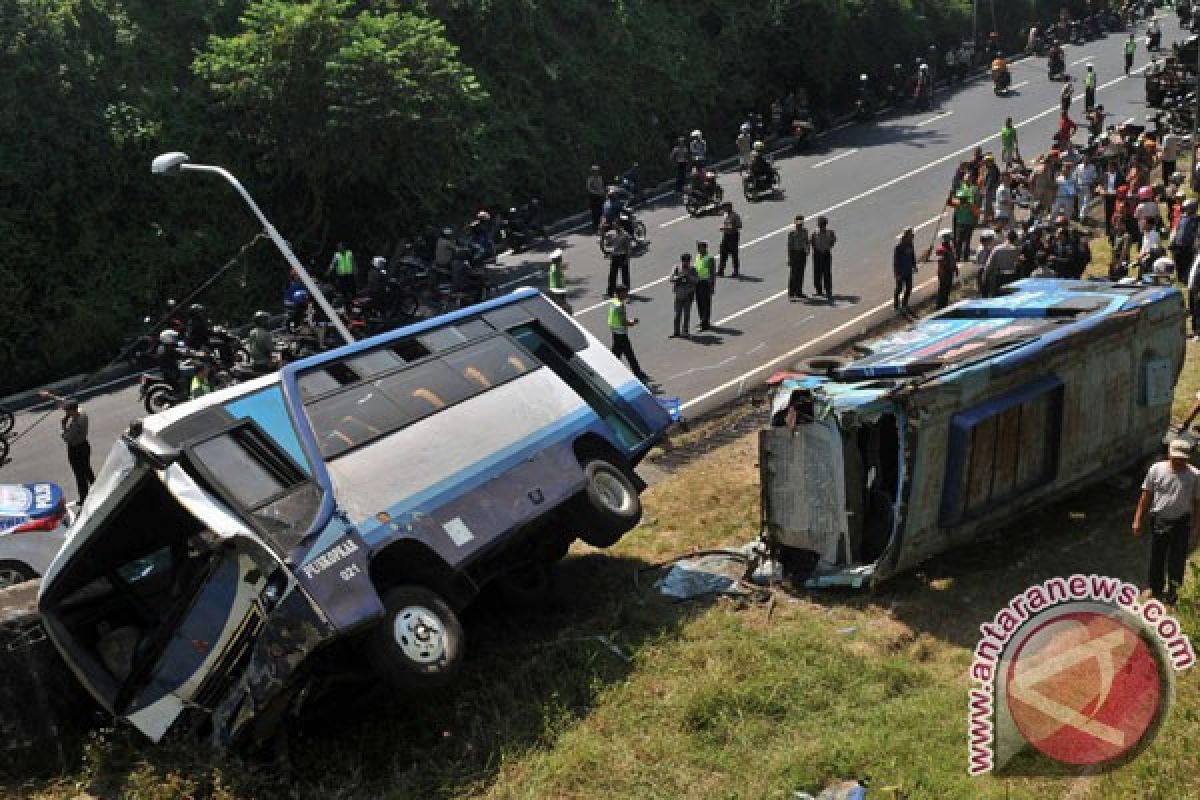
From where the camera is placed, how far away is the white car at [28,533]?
1318cm

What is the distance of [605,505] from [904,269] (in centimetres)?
1155

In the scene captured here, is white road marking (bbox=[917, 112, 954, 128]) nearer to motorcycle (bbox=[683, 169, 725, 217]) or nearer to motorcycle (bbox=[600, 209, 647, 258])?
motorcycle (bbox=[683, 169, 725, 217])

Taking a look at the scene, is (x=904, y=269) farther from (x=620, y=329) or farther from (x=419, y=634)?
(x=419, y=634)

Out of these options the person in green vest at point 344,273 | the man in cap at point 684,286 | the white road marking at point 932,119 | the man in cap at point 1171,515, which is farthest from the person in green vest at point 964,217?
the man in cap at point 1171,515

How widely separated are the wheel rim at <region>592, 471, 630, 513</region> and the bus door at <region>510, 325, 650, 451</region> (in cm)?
77

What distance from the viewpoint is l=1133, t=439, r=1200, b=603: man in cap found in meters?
10.0

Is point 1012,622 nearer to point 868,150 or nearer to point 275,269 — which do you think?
point 275,269

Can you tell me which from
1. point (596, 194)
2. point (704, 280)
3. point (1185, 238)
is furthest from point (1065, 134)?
point (704, 280)

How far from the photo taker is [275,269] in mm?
26188

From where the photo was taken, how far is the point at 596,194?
1166 inches

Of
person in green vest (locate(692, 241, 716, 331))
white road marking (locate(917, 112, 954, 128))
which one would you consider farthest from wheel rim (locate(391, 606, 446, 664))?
white road marking (locate(917, 112, 954, 128))

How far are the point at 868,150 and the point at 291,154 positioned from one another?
17.0 m

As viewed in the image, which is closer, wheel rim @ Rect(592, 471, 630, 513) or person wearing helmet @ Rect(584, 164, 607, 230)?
wheel rim @ Rect(592, 471, 630, 513)

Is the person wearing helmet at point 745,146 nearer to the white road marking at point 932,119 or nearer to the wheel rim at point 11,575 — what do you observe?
the white road marking at point 932,119
